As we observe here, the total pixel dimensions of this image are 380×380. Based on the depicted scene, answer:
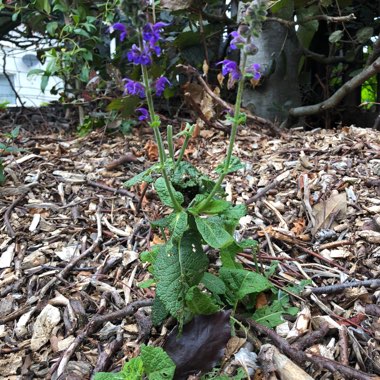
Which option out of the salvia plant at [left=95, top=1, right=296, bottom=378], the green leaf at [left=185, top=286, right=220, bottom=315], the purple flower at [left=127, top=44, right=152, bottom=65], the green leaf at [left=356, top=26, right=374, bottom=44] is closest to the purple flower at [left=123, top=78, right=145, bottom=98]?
the salvia plant at [left=95, top=1, right=296, bottom=378]

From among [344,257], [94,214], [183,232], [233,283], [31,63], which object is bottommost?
[31,63]

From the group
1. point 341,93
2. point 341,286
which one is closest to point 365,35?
point 341,93

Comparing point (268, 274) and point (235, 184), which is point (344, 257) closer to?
point (268, 274)

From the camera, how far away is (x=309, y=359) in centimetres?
95

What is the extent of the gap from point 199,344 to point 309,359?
237 mm

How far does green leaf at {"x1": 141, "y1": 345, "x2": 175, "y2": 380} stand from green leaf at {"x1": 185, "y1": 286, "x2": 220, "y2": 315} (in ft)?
0.41

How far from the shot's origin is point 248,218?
1.54m

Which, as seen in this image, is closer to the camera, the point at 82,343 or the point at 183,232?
the point at 183,232

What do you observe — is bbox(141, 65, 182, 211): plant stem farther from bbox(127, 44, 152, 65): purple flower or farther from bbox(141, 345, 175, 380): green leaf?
bbox(141, 345, 175, 380): green leaf

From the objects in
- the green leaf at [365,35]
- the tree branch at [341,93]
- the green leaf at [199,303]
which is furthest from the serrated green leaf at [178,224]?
the green leaf at [365,35]

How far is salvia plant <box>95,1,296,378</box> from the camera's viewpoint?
3.00 feet

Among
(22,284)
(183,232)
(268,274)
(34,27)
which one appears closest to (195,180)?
(183,232)

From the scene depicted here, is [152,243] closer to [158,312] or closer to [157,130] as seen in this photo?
[158,312]

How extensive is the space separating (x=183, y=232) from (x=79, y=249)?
0.63m
